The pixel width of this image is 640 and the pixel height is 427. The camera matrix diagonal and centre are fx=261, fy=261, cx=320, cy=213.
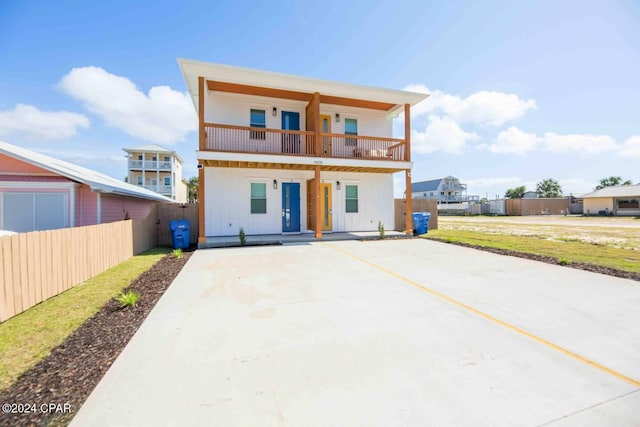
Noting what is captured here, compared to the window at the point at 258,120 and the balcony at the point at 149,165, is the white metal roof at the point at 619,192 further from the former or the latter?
the balcony at the point at 149,165

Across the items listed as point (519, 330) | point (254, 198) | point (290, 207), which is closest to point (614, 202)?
point (290, 207)

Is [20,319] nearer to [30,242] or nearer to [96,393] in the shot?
[30,242]

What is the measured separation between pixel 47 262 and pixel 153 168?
126 ft

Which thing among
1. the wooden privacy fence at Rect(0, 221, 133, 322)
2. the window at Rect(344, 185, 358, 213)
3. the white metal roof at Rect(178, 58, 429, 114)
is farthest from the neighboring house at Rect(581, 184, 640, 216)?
the wooden privacy fence at Rect(0, 221, 133, 322)

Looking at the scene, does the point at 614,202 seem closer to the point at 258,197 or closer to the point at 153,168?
the point at 258,197

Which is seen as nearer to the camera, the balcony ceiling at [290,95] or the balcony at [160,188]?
the balcony ceiling at [290,95]

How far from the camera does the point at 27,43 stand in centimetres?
902

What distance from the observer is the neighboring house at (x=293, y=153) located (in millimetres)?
10500

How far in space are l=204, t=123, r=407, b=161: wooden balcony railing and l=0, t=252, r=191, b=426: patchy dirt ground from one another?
7.65 m

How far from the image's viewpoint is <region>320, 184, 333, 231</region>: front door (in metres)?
13.0

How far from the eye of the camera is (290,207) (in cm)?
1259

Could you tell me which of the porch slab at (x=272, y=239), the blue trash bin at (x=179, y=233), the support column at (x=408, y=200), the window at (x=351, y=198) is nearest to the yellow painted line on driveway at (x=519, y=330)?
the porch slab at (x=272, y=239)

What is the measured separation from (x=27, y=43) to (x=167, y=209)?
23.3 feet

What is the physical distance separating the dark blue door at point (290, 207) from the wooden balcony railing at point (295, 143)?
5.56 feet
